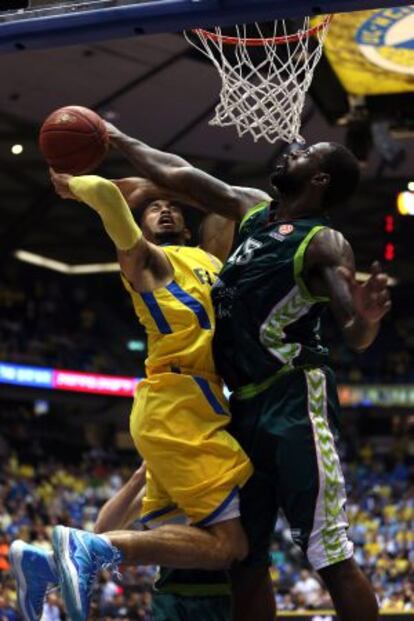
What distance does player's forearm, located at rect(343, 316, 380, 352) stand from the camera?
3826mm

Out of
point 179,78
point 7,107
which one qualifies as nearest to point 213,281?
point 179,78

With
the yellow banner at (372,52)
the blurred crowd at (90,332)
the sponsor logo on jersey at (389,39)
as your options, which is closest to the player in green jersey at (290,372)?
the sponsor logo on jersey at (389,39)

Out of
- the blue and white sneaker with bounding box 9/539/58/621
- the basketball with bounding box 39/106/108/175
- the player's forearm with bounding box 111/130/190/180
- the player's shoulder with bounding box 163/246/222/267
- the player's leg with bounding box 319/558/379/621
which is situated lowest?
the player's leg with bounding box 319/558/379/621

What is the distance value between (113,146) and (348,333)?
156 cm

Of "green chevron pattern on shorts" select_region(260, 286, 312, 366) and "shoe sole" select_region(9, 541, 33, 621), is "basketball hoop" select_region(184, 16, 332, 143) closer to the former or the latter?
"green chevron pattern on shorts" select_region(260, 286, 312, 366)

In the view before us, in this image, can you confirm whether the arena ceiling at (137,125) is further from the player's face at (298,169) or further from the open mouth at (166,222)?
the player's face at (298,169)

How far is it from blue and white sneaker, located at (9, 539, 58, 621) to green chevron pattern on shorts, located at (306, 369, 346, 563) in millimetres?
1010

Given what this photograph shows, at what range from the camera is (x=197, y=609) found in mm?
4906

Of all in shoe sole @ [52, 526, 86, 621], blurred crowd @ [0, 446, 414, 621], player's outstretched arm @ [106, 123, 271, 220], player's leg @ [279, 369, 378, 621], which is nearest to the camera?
shoe sole @ [52, 526, 86, 621]

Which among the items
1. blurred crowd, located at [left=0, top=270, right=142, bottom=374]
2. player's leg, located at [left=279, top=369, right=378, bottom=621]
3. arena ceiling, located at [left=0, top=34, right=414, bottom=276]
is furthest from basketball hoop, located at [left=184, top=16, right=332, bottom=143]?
blurred crowd, located at [left=0, top=270, right=142, bottom=374]

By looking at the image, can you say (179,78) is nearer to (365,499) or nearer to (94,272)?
(365,499)

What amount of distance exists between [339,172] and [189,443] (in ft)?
3.93

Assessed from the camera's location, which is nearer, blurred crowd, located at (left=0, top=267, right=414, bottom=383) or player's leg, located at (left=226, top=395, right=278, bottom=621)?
player's leg, located at (left=226, top=395, right=278, bottom=621)

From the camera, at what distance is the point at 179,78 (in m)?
16.9
